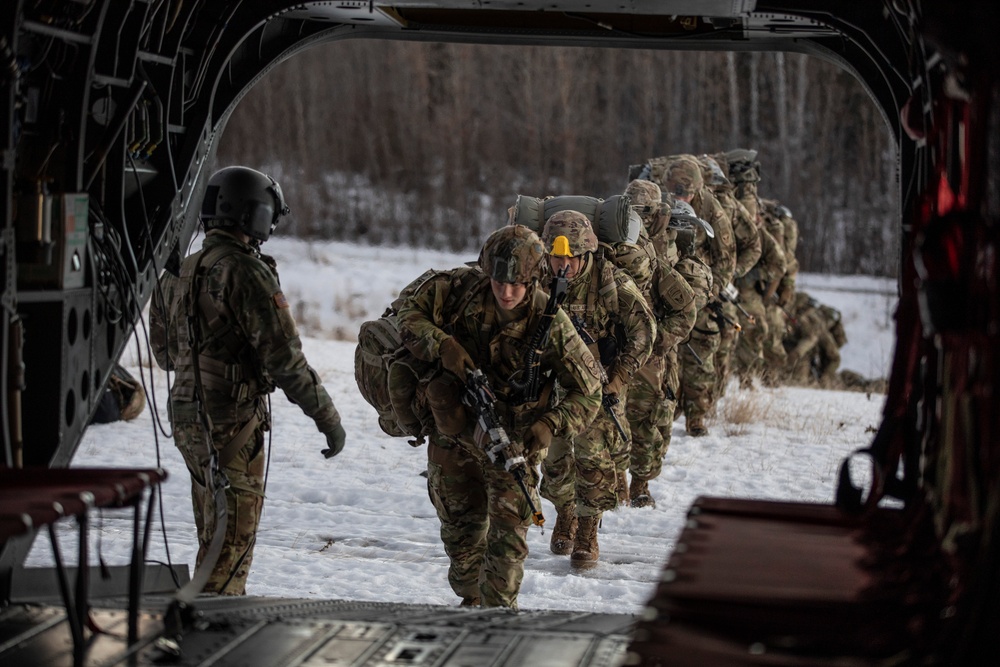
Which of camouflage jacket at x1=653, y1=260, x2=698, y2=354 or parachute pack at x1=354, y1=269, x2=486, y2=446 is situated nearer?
parachute pack at x1=354, y1=269, x2=486, y2=446

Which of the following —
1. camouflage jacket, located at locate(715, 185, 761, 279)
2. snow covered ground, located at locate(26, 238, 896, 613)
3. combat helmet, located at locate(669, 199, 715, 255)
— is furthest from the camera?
camouflage jacket, located at locate(715, 185, 761, 279)

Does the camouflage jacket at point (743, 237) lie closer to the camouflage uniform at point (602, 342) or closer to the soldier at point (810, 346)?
the soldier at point (810, 346)

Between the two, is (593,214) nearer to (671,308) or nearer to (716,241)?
(671,308)

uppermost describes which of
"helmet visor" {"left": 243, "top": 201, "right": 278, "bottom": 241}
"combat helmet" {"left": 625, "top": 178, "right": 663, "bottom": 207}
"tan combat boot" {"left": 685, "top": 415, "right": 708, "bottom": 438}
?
"combat helmet" {"left": 625, "top": 178, "right": 663, "bottom": 207}

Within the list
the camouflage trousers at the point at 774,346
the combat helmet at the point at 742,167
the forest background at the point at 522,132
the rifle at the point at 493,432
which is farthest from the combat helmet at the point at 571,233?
the forest background at the point at 522,132

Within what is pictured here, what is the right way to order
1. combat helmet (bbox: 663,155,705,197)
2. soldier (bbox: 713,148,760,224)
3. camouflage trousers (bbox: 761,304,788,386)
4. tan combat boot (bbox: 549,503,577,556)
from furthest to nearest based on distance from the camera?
1. camouflage trousers (bbox: 761,304,788,386)
2. soldier (bbox: 713,148,760,224)
3. combat helmet (bbox: 663,155,705,197)
4. tan combat boot (bbox: 549,503,577,556)

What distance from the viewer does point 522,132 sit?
94.2 ft

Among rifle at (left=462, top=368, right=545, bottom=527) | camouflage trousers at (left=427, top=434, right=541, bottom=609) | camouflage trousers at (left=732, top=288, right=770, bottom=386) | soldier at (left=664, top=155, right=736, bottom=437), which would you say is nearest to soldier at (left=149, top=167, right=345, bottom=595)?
camouflage trousers at (left=427, top=434, right=541, bottom=609)

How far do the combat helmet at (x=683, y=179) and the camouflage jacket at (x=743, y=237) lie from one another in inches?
55.9

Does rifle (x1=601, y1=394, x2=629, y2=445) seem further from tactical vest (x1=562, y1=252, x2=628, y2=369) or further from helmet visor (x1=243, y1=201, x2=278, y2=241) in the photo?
helmet visor (x1=243, y1=201, x2=278, y2=241)

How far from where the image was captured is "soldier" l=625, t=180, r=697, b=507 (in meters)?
8.57

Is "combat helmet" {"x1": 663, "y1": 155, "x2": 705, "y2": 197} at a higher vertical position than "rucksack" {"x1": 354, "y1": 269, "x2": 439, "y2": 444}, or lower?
higher

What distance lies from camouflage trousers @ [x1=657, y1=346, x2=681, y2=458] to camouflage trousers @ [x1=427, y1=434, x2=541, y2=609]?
3228 millimetres

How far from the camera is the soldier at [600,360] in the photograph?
739 centimetres
